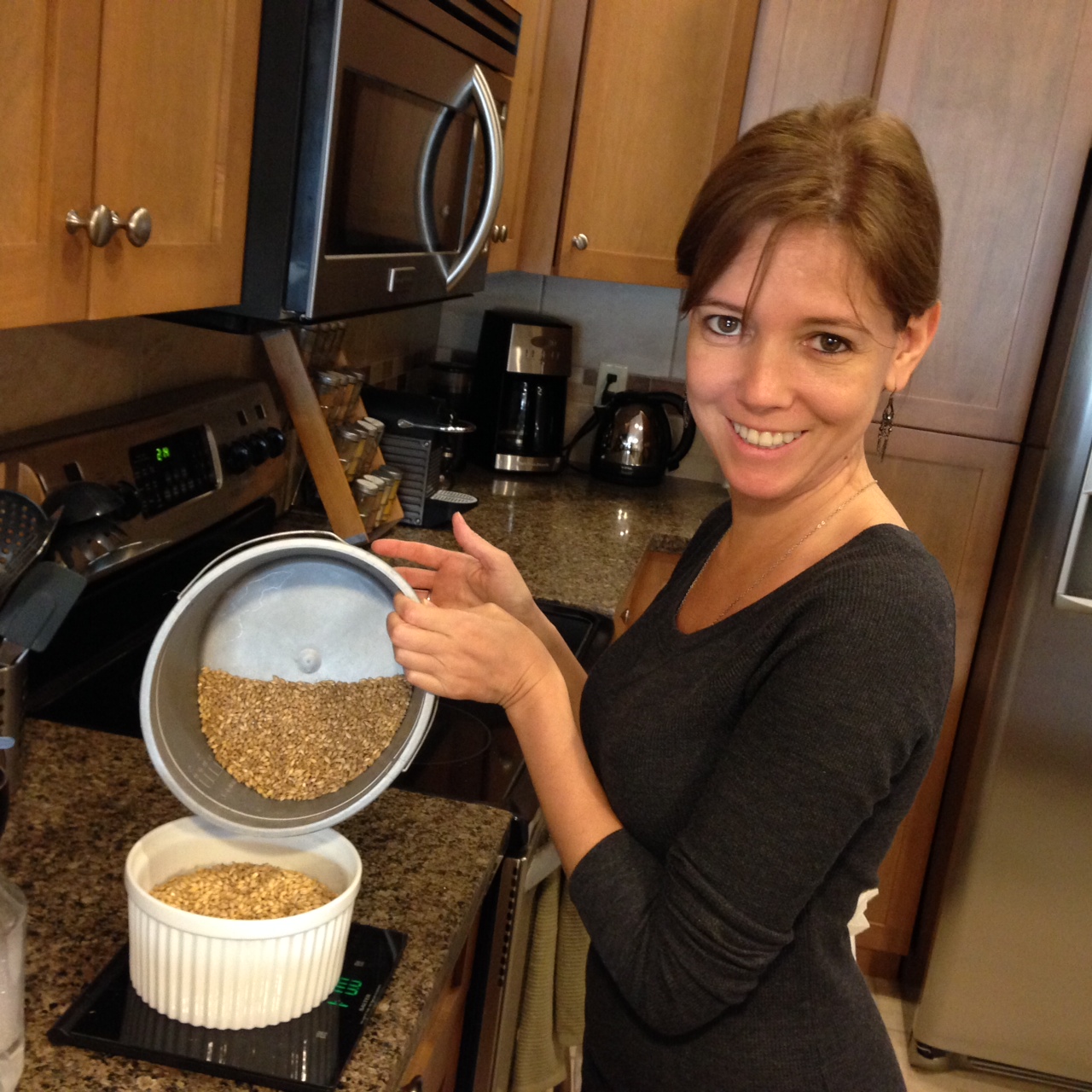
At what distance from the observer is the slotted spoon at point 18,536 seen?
95 cm

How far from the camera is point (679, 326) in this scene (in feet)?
9.80

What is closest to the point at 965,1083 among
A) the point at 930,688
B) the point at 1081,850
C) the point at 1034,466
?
the point at 1081,850

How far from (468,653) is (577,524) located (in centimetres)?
151

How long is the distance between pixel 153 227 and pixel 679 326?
2.09 metres

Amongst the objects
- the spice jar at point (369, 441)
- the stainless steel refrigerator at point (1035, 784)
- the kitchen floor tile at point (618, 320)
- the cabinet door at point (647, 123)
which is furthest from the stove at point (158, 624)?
the kitchen floor tile at point (618, 320)

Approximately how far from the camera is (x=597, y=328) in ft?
9.96

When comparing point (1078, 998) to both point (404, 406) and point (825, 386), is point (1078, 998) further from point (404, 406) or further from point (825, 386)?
point (825, 386)

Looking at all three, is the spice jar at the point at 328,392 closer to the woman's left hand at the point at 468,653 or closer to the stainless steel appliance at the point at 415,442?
the stainless steel appliance at the point at 415,442

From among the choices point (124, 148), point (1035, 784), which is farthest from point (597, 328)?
point (124, 148)

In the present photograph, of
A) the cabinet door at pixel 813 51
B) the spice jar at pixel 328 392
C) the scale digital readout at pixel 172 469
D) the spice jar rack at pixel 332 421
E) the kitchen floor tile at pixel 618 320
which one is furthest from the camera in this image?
the kitchen floor tile at pixel 618 320

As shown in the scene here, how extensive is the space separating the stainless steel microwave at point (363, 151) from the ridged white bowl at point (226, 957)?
669 millimetres

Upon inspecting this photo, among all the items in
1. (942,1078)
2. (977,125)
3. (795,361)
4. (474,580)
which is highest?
(977,125)

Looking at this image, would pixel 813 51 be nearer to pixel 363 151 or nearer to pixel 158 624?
pixel 363 151

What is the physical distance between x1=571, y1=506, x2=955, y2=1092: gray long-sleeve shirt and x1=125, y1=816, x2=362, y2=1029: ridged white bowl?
0.68ft
